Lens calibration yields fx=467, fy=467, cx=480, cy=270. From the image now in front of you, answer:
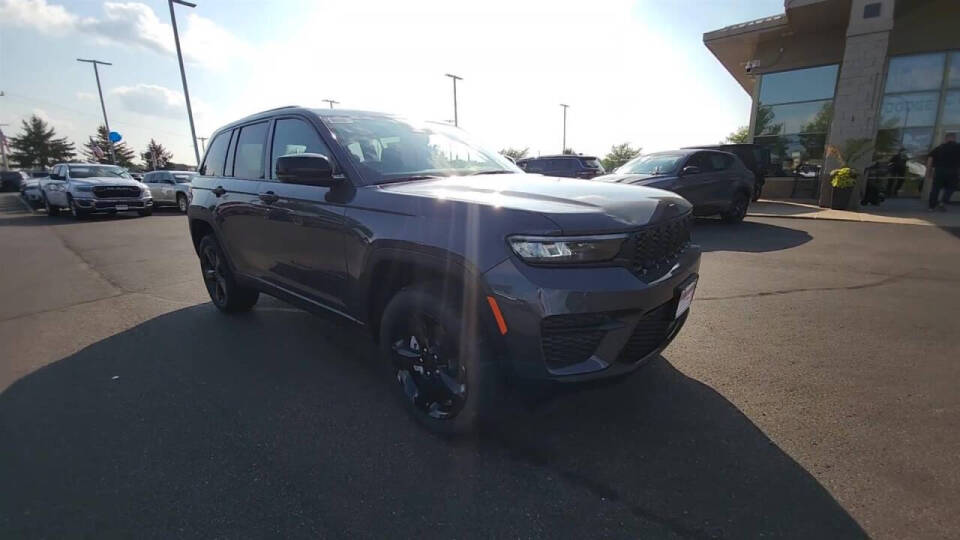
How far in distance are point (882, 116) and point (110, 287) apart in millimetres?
20053

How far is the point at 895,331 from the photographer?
396 cm

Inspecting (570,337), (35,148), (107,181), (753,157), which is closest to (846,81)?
(753,157)

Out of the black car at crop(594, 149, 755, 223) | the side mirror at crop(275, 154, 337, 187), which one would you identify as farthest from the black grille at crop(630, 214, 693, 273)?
the black car at crop(594, 149, 755, 223)

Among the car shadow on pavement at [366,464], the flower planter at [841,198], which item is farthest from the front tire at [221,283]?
the flower planter at [841,198]

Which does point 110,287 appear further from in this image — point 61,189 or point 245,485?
point 61,189

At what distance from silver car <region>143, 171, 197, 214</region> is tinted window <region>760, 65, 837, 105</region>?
22.9 metres

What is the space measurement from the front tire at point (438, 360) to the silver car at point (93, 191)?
55.6 feet

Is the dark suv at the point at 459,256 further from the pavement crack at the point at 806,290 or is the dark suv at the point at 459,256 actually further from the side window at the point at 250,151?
the pavement crack at the point at 806,290

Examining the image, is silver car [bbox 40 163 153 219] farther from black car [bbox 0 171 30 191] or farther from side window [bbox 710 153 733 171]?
black car [bbox 0 171 30 191]

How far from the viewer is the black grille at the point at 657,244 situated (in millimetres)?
2275

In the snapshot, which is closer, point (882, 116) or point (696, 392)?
point (696, 392)

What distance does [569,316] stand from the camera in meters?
2.06

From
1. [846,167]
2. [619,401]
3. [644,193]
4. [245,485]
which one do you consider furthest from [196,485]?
[846,167]

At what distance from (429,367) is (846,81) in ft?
52.4
